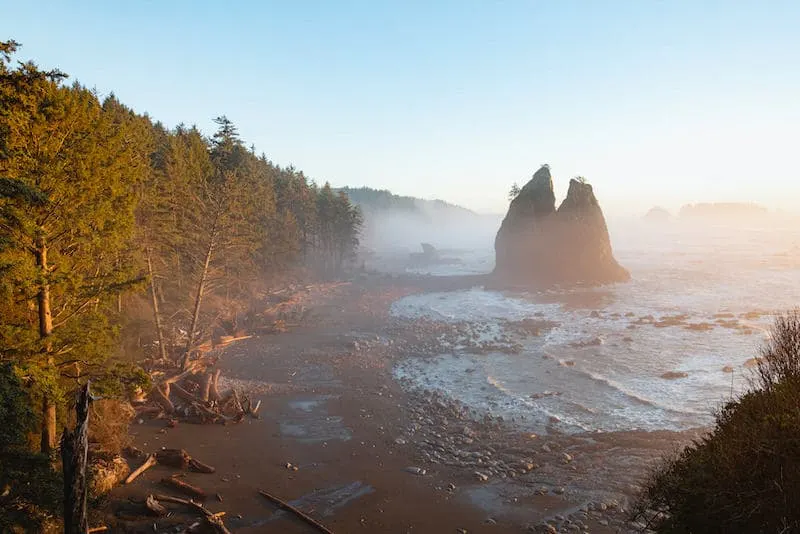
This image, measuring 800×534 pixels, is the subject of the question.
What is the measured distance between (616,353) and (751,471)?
76.9ft

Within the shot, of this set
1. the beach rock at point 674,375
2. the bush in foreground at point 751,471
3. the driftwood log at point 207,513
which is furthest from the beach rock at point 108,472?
the beach rock at point 674,375

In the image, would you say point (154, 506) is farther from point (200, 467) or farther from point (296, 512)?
point (296, 512)

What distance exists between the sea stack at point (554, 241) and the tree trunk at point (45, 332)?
172 feet

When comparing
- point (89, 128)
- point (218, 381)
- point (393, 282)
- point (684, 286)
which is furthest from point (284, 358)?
point (684, 286)

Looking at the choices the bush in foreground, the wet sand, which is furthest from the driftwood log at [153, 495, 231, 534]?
the bush in foreground

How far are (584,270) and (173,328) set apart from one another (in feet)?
164

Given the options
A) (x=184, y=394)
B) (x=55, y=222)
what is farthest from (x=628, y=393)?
(x=55, y=222)

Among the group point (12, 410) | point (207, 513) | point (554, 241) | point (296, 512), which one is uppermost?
point (554, 241)

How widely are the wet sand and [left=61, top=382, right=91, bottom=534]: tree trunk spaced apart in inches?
219

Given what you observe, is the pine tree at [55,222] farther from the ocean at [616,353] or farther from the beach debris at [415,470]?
the ocean at [616,353]

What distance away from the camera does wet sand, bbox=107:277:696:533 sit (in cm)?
1292

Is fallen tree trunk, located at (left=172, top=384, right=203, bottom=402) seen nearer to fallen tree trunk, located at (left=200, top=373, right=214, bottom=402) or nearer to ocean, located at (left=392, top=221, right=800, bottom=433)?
fallen tree trunk, located at (left=200, top=373, right=214, bottom=402)

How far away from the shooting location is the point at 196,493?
13.2 m

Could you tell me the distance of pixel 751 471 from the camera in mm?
8336
